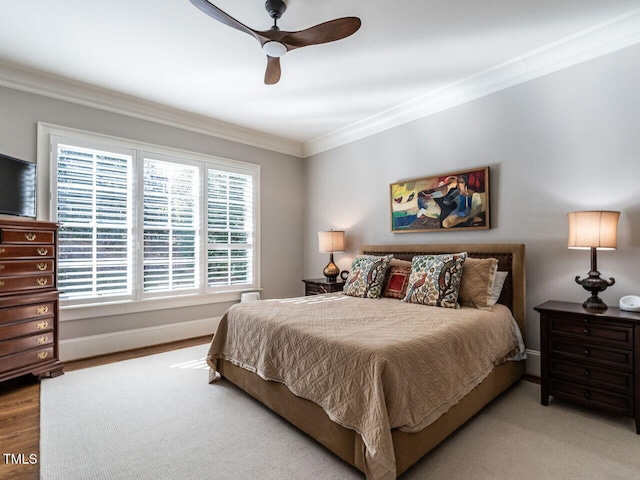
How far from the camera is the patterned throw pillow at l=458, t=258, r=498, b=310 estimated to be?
277cm

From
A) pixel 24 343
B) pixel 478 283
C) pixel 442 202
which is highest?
pixel 442 202

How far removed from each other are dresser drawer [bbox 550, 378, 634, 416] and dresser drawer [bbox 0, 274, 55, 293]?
428cm

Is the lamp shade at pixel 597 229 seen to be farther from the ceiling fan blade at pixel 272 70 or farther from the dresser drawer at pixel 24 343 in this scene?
the dresser drawer at pixel 24 343

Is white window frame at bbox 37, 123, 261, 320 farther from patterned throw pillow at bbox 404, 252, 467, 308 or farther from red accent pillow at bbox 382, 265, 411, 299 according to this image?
patterned throw pillow at bbox 404, 252, 467, 308

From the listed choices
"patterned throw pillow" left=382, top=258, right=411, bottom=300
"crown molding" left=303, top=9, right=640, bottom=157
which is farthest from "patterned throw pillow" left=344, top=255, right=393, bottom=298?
"crown molding" left=303, top=9, right=640, bottom=157

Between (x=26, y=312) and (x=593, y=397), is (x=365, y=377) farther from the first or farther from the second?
(x=26, y=312)

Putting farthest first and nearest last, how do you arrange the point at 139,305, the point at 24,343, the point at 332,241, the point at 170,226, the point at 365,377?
the point at 332,241 → the point at 170,226 → the point at 139,305 → the point at 24,343 → the point at 365,377

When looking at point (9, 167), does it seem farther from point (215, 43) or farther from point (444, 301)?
point (444, 301)

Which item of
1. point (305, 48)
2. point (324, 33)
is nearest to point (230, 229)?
point (305, 48)

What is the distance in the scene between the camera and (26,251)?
2828mm

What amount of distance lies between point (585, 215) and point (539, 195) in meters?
0.60

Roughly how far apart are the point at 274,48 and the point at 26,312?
300cm

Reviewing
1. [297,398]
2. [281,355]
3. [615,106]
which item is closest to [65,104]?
[281,355]

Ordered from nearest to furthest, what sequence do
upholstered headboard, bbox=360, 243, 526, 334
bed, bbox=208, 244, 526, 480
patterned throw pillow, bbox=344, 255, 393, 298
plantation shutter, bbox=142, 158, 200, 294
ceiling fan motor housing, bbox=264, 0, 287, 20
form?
bed, bbox=208, 244, 526, 480 → ceiling fan motor housing, bbox=264, 0, 287, 20 → upholstered headboard, bbox=360, 243, 526, 334 → patterned throw pillow, bbox=344, 255, 393, 298 → plantation shutter, bbox=142, 158, 200, 294
